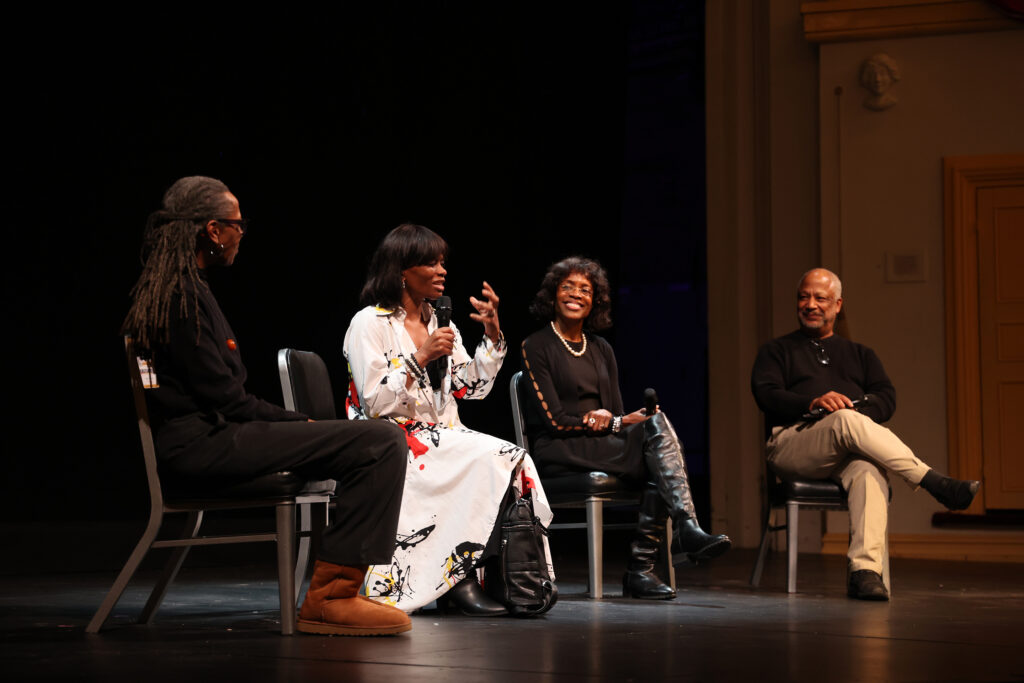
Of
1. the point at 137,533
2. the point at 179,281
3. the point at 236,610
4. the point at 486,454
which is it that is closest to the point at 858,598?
the point at 486,454

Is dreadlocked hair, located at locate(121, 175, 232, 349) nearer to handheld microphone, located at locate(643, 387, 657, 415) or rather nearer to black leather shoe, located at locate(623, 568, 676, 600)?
handheld microphone, located at locate(643, 387, 657, 415)

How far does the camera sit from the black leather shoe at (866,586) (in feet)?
12.5

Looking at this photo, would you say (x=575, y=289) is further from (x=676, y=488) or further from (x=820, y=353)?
(x=820, y=353)

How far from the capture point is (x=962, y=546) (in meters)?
5.89

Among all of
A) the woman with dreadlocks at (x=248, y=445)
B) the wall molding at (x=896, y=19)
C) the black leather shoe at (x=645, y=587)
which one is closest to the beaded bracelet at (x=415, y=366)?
the woman with dreadlocks at (x=248, y=445)

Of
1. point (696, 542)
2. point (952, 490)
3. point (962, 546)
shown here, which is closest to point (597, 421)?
point (696, 542)

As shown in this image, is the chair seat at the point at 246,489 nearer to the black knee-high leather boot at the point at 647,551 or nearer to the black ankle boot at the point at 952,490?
the black knee-high leather boot at the point at 647,551

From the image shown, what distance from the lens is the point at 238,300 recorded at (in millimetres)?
5480

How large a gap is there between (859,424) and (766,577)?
0.89 meters

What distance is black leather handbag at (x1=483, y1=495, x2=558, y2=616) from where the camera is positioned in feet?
10.8

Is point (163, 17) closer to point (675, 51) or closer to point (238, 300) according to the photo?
point (238, 300)

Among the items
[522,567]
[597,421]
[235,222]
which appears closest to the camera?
[235,222]

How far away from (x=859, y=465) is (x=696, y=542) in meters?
0.84

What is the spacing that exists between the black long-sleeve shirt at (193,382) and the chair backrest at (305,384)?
1.98 feet
